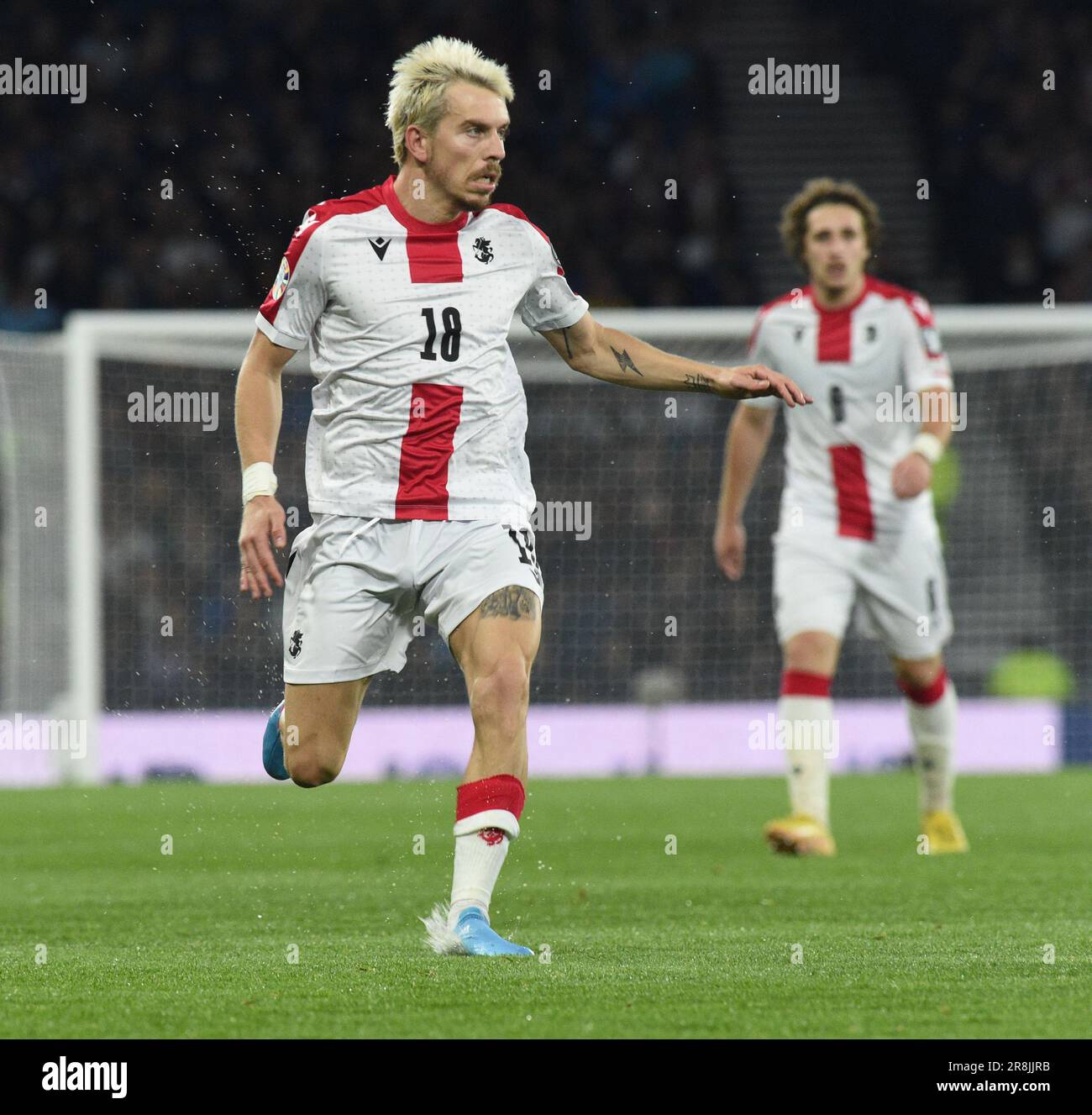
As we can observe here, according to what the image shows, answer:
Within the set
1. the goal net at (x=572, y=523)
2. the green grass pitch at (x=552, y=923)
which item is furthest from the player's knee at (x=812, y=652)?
the goal net at (x=572, y=523)

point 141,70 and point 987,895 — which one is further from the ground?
point 141,70

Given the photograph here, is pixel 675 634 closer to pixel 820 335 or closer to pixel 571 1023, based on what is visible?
pixel 820 335

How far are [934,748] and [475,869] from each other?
3643 millimetres

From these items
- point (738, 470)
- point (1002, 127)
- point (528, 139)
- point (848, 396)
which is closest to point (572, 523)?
point (738, 470)

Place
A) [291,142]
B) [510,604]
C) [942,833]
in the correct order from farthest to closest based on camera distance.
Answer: [291,142], [942,833], [510,604]

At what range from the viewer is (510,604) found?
476 centimetres

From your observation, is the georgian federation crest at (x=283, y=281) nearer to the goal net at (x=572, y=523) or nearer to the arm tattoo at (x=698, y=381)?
the arm tattoo at (x=698, y=381)

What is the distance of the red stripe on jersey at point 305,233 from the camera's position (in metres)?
4.93

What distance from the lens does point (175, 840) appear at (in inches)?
319

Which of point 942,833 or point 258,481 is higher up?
point 258,481

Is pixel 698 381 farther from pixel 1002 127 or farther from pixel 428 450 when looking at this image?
pixel 1002 127

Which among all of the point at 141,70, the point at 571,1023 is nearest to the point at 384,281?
the point at 571,1023

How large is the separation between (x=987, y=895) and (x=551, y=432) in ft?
24.2

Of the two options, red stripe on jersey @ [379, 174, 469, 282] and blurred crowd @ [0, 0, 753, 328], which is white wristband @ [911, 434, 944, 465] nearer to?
red stripe on jersey @ [379, 174, 469, 282]
